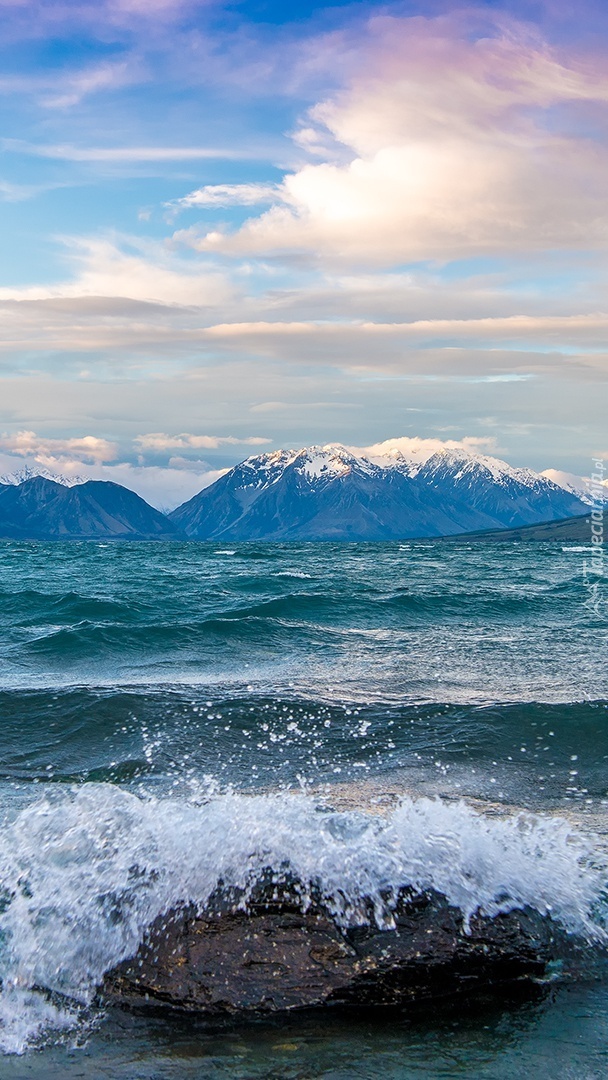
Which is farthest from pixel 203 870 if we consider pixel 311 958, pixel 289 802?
pixel 289 802

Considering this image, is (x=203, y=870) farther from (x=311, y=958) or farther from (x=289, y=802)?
(x=289, y=802)

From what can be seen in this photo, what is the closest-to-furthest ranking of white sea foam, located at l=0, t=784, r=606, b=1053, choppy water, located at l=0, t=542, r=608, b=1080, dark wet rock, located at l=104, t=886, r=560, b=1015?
choppy water, located at l=0, t=542, r=608, b=1080
dark wet rock, located at l=104, t=886, r=560, b=1015
white sea foam, located at l=0, t=784, r=606, b=1053

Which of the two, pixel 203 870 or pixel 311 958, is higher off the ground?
pixel 203 870

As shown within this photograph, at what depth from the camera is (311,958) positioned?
7234 millimetres

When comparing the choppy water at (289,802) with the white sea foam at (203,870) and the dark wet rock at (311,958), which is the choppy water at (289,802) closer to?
the white sea foam at (203,870)

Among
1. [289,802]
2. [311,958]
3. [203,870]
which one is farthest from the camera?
[289,802]

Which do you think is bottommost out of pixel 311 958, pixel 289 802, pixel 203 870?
pixel 311 958

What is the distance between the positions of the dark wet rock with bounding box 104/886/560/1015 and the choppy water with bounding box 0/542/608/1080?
8.9 inches

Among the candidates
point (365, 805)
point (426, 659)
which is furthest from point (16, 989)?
point (426, 659)

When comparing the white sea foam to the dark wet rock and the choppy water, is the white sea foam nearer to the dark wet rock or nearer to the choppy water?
the choppy water

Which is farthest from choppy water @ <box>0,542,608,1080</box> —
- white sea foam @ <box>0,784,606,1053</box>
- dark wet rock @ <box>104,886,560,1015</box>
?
dark wet rock @ <box>104,886,560,1015</box>

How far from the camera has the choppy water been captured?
6617 millimetres

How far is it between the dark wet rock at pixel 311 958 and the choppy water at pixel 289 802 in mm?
225

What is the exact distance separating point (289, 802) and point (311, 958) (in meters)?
3.41
